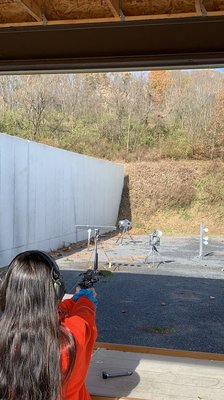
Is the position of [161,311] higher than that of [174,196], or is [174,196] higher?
[174,196]

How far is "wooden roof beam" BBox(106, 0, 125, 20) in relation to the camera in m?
2.56

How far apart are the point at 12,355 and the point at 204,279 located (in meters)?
6.97

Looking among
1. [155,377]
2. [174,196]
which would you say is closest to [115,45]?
[155,377]

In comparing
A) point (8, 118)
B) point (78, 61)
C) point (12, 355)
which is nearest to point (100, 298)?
point (78, 61)

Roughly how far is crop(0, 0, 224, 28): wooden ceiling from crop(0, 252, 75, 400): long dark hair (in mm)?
1871

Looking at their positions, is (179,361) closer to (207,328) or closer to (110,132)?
(207,328)

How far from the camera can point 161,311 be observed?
5688mm

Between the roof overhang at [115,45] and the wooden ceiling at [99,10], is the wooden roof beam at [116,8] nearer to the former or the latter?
the wooden ceiling at [99,10]

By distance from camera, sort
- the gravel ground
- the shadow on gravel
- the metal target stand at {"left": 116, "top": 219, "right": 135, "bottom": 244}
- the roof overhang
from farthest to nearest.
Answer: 1. the metal target stand at {"left": 116, "top": 219, "right": 135, "bottom": 244}
2. the gravel ground
3. the shadow on gravel
4. the roof overhang

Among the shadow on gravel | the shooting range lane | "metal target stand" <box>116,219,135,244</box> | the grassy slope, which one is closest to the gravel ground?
the shadow on gravel

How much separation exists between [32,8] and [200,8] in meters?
0.93

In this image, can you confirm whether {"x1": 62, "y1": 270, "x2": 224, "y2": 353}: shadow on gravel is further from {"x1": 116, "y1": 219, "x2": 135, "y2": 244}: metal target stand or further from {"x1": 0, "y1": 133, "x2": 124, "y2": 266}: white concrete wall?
{"x1": 116, "y1": 219, "x2": 135, "y2": 244}: metal target stand

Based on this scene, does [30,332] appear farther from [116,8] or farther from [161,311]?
[161,311]

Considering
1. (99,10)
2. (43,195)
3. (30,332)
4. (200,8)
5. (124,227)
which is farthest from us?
(124,227)
